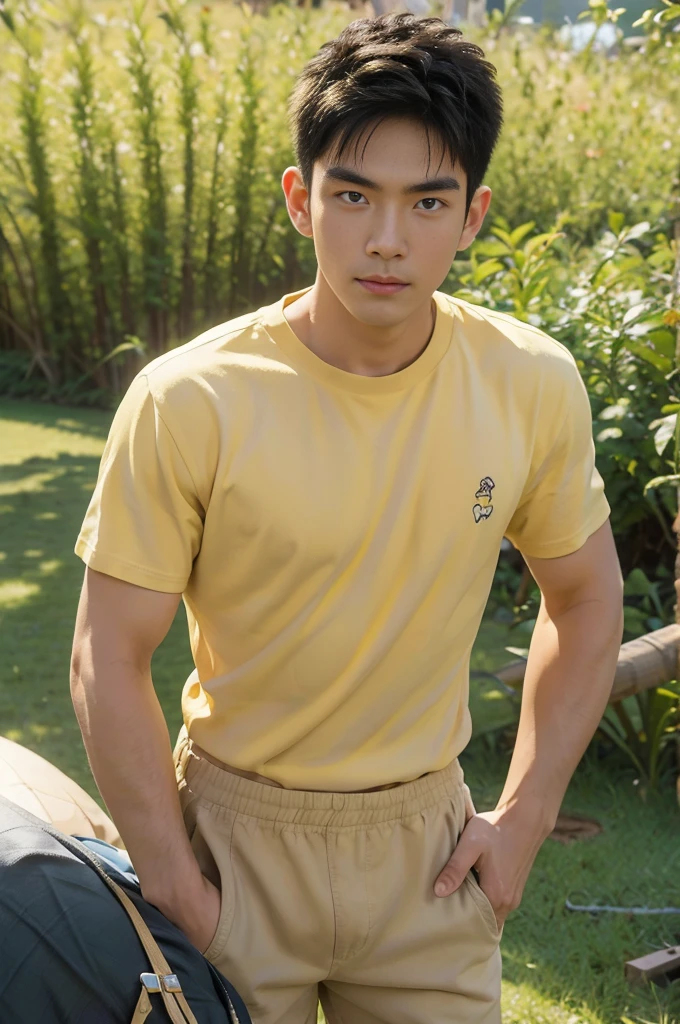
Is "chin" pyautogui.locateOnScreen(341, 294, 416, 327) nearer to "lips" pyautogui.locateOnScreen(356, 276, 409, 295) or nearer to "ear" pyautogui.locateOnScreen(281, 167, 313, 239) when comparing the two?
"lips" pyautogui.locateOnScreen(356, 276, 409, 295)

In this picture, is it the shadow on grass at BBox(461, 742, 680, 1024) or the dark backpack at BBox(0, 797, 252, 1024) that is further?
the shadow on grass at BBox(461, 742, 680, 1024)

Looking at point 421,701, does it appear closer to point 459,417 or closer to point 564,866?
point 459,417

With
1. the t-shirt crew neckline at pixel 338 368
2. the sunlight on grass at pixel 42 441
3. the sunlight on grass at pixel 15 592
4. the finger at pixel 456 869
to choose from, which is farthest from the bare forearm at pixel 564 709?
the sunlight on grass at pixel 42 441

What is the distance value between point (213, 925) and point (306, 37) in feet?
24.0

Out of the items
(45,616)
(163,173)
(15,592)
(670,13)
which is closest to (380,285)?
(670,13)

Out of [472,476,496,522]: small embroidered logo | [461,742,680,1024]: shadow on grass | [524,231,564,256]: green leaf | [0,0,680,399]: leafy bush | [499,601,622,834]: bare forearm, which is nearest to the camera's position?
[472,476,496,522]: small embroidered logo

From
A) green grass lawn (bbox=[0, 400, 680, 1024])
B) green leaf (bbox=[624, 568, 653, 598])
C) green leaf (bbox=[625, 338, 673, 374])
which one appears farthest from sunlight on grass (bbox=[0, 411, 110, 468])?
green leaf (bbox=[625, 338, 673, 374])

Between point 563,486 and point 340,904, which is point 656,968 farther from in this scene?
point 563,486

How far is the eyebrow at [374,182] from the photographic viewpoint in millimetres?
1651

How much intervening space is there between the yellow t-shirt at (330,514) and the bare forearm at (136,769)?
0.13 m

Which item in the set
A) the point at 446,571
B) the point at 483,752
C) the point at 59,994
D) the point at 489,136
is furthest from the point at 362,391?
the point at 483,752

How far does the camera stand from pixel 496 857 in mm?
1907

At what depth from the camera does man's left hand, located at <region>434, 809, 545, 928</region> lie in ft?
6.10

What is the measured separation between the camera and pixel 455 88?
1691mm
